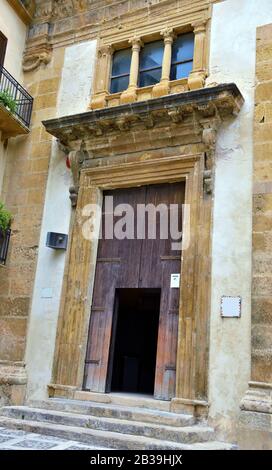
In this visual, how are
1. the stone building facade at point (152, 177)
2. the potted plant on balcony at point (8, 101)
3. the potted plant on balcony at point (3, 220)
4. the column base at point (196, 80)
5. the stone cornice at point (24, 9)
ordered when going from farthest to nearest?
1. the stone cornice at point (24, 9)
2. the potted plant on balcony at point (8, 101)
3. the potted plant on balcony at point (3, 220)
4. the column base at point (196, 80)
5. the stone building facade at point (152, 177)

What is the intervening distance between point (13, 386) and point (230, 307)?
3700 millimetres

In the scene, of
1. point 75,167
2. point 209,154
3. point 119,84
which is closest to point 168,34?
point 119,84

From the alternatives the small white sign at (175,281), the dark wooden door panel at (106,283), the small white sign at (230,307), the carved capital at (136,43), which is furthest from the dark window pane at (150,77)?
the small white sign at (230,307)

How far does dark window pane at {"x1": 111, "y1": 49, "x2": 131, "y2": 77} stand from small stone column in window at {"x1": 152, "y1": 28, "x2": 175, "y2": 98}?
2.71 ft

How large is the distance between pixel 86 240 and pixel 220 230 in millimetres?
2306

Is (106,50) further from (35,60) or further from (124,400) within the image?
(124,400)

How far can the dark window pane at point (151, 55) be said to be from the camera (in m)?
8.70

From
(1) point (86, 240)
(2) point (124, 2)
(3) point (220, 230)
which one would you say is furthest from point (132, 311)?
(2) point (124, 2)

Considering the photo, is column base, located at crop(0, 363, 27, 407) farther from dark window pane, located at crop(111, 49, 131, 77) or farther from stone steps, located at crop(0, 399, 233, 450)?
dark window pane, located at crop(111, 49, 131, 77)

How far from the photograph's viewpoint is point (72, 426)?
21.8 feet

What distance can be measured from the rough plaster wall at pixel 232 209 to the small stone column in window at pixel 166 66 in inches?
29.9

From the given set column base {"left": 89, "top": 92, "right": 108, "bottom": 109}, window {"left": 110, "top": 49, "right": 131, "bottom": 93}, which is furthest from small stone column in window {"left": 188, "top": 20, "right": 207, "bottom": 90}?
column base {"left": 89, "top": 92, "right": 108, "bottom": 109}

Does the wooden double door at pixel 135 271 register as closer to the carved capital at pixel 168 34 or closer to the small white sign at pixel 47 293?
the small white sign at pixel 47 293

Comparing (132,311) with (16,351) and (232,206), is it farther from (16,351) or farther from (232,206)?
(232,206)
